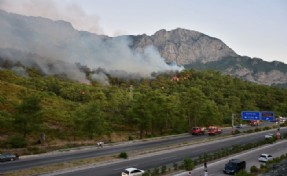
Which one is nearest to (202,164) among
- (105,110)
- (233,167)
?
(233,167)

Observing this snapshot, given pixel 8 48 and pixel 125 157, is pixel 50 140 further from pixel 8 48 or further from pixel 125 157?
pixel 8 48

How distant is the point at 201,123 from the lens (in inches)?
3895

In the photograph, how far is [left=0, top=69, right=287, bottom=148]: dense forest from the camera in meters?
58.8

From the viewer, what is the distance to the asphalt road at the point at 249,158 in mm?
38844

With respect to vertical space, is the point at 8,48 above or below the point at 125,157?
above

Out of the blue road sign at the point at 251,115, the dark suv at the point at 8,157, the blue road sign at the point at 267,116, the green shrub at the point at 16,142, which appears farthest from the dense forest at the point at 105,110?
the blue road sign at the point at 267,116

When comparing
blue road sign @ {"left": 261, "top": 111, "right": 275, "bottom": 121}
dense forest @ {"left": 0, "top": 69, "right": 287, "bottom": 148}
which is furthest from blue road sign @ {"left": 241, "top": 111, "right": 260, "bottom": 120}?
dense forest @ {"left": 0, "top": 69, "right": 287, "bottom": 148}

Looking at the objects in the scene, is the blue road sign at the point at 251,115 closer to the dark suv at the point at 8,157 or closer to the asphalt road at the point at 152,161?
the asphalt road at the point at 152,161

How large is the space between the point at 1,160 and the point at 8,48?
17166 cm

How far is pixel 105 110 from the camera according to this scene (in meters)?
100

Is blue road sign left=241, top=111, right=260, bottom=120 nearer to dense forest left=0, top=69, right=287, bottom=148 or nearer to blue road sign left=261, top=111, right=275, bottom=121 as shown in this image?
blue road sign left=261, top=111, right=275, bottom=121

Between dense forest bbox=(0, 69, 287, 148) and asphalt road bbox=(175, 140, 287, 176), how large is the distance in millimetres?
25748

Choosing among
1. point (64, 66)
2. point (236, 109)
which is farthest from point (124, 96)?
point (64, 66)

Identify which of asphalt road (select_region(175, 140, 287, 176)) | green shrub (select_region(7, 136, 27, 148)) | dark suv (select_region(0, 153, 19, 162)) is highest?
green shrub (select_region(7, 136, 27, 148))
